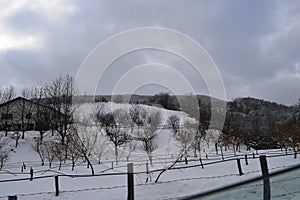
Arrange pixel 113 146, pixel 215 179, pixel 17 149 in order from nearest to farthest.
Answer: pixel 215 179 → pixel 113 146 → pixel 17 149

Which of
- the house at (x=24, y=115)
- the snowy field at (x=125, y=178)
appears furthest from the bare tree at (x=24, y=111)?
the snowy field at (x=125, y=178)

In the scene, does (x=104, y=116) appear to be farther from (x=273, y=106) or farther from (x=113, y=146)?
(x=273, y=106)

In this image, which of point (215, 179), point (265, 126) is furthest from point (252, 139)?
point (215, 179)

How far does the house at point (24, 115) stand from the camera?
27.9 metres

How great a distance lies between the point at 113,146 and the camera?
816 inches

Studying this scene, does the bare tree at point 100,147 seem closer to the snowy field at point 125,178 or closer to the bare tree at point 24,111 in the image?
the snowy field at point 125,178

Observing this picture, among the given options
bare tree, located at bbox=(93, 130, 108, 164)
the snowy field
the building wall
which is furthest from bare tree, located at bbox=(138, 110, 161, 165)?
the building wall

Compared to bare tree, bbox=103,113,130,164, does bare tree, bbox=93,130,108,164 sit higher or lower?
lower

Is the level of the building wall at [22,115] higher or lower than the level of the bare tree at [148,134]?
higher

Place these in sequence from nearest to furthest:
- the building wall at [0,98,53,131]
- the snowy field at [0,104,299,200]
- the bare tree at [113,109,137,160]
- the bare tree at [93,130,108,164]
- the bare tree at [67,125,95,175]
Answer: the snowy field at [0,104,299,200] < the bare tree at [67,125,95,175] < the bare tree at [93,130,108,164] < the bare tree at [113,109,137,160] < the building wall at [0,98,53,131]

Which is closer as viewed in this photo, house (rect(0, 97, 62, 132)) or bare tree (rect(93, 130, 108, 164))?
bare tree (rect(93, 130, 108, 164))

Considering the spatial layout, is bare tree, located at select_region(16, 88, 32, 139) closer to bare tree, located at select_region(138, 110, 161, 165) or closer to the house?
the house

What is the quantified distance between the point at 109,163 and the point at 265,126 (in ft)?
68.1

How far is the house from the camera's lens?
27.9m
